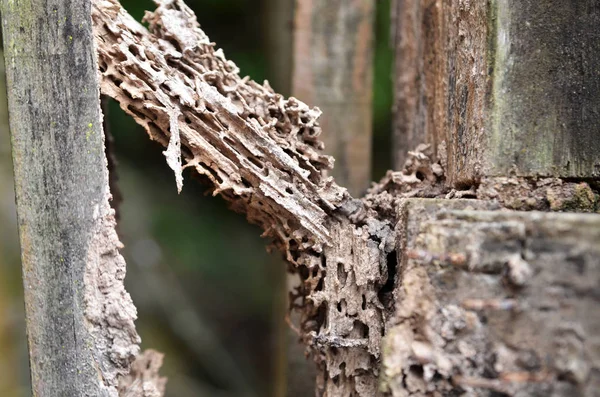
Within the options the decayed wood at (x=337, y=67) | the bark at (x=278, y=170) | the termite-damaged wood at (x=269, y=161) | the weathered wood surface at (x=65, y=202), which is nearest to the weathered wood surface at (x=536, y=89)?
the bark at (x=278, y=170)

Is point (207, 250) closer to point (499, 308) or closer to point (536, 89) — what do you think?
point (536, 89)

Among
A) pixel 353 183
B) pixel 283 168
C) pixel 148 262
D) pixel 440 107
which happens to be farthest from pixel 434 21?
pixel 148 262

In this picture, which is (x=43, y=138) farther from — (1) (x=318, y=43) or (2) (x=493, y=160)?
(1) (x=318, y=43)

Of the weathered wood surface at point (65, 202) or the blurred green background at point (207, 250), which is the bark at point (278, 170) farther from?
the blurred green background at point (207, 250)

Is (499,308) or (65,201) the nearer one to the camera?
(499,308)

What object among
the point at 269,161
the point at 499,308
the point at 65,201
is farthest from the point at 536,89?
the point at 65,201

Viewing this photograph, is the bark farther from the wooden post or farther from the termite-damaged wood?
the wooden post
